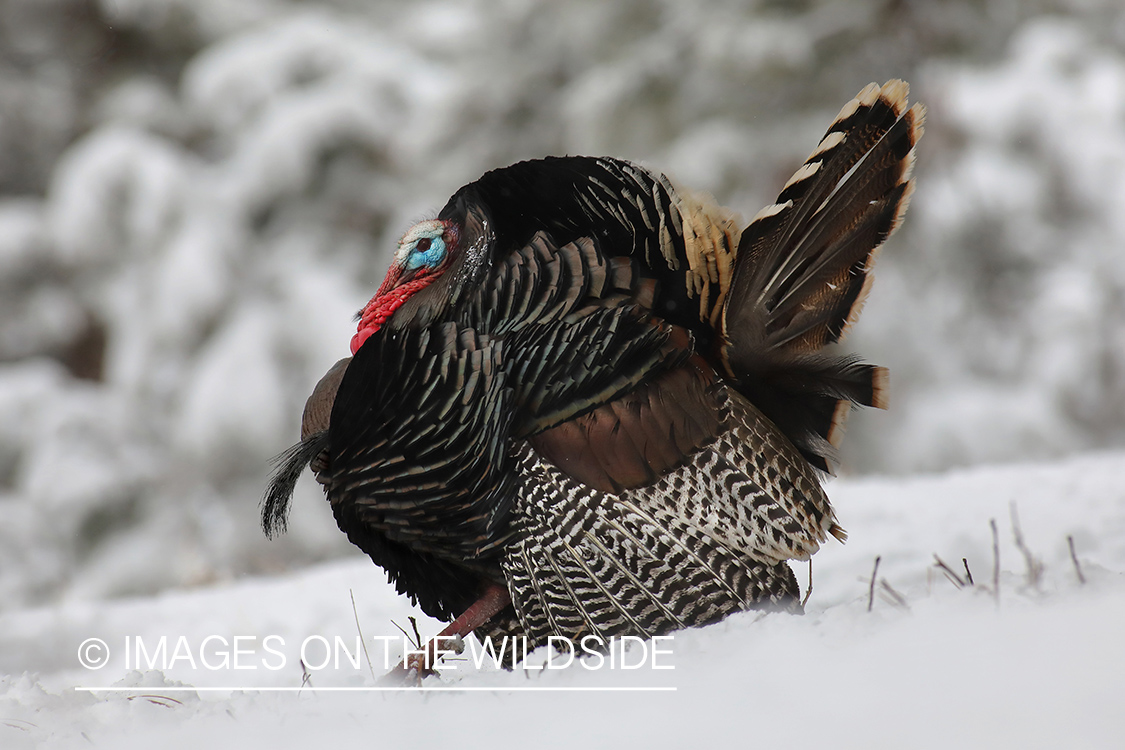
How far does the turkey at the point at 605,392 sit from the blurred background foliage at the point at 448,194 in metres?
6.43

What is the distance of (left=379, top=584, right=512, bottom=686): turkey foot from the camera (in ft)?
6.63

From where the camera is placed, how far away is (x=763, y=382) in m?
2.37

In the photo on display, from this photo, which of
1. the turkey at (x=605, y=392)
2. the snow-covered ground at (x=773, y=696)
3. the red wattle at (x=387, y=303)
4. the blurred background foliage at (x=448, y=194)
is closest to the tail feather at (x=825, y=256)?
the turkey at (x=605, y=392)

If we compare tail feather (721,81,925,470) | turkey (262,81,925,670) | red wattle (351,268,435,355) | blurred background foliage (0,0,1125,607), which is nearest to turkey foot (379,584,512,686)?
turkey (262,81,925,670)

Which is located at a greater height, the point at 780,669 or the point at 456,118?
the point at 456,118

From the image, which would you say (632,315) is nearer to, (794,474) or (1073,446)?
(794,474)

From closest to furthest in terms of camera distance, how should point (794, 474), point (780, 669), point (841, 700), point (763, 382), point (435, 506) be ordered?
point (841, 700)
point (780, 669)
point (435, 506)
point (794, 474)
point (763, 382)

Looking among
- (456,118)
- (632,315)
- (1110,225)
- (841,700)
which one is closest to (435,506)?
(632,315)

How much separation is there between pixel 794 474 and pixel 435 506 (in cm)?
87

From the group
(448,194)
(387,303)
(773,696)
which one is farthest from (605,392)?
(448,194)

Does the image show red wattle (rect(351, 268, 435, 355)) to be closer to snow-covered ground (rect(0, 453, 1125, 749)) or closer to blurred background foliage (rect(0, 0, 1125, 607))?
snow-covered ground (rect(0, 453, 1125, 749))

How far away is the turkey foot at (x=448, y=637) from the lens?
6.63 ft

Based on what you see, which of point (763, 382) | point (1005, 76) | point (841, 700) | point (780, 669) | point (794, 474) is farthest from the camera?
point (1005, 76)

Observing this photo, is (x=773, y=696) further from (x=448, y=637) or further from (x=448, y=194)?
(x=448, y=194)
